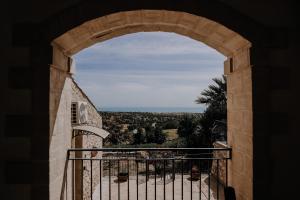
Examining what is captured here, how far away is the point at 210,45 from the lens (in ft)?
15.8

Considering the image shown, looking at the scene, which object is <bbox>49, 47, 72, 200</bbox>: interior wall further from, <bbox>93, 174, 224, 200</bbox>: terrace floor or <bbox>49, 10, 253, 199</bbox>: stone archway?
<bbox>93, 174, 224, 200</bbox>: terrace floor

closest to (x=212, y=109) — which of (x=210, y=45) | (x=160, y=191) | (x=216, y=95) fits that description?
(x=216, y=95)

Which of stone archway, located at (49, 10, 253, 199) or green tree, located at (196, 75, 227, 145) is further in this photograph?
green tree, located at (196, 75, 227, 145)

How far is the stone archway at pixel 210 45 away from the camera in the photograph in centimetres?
383

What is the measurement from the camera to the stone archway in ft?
12.6

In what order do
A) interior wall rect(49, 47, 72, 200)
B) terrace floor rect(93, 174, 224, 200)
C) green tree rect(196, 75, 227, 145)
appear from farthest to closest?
green tree rect(196, 75, 227, 145) → terrace floor rect(93, 174, 224, 200) → interior wall rect(49, 47, 72, 200)

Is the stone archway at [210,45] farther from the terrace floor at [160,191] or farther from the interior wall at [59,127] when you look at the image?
the terrace floor at [160,191]

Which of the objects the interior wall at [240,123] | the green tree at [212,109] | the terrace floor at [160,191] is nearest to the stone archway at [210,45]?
the interior wall at [240,123]

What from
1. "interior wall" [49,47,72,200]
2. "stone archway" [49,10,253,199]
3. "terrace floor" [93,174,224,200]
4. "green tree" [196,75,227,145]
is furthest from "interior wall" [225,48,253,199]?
"green tree" [196,75,227,145]

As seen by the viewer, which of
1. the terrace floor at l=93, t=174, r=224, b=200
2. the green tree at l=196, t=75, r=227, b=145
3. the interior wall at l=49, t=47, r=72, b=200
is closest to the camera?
the interior wall at l=49, t=47, r=72, b=200

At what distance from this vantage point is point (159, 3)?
12.2 feet
